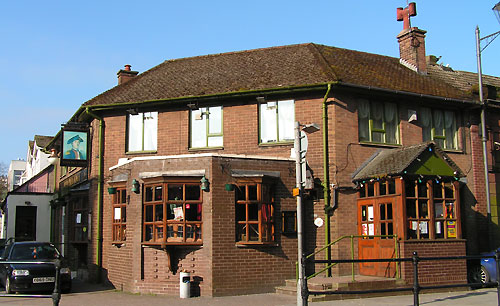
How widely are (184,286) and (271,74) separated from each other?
26.3 ft

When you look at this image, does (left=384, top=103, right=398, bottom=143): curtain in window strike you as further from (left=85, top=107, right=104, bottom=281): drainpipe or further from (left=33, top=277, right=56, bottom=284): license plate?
(left=33, top=277, right=56, bottom=284): license plate

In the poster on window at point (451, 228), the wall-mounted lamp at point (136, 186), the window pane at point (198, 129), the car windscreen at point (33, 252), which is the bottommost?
the car windscreen at point (33, 252)

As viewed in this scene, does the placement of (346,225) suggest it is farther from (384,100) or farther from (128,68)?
(128,68)

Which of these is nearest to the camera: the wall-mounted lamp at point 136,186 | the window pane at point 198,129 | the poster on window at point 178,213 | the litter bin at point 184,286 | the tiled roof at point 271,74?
the litter bin at point 184,286

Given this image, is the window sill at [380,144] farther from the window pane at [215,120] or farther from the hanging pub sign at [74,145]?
the hanging pub sign at [74,145]

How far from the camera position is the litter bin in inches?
547

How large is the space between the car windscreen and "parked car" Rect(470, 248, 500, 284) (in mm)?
13076

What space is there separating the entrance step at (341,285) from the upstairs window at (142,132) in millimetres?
7138

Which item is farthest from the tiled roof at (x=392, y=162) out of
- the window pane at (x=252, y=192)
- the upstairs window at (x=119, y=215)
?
the upstairs window at (x=119, y=215)

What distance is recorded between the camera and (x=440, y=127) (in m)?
18.6

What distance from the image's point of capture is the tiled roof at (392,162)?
14844mm

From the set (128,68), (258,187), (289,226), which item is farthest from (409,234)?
(128,68)

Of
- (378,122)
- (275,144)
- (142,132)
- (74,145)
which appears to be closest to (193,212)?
(275,144)

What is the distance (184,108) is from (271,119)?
10.3ft
